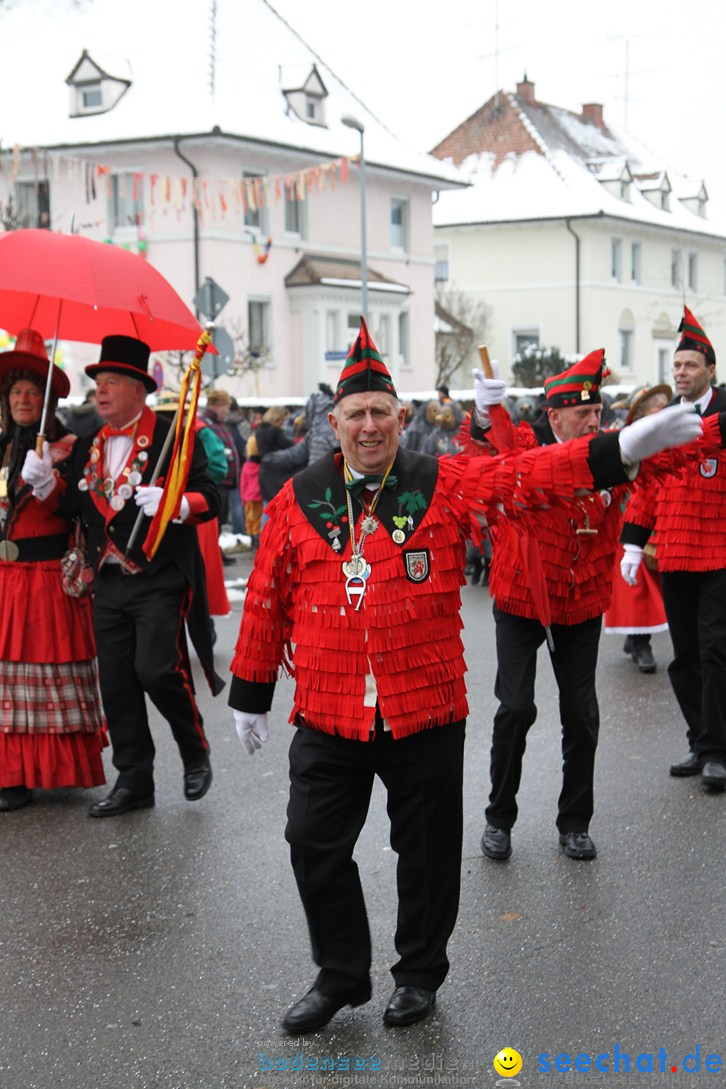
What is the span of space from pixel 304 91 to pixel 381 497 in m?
34.7

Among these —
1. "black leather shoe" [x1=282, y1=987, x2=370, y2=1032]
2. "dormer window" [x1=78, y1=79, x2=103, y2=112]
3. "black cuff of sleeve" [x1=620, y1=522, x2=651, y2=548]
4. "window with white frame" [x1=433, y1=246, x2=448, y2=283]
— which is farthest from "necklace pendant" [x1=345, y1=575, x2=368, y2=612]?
"window with white frame" [x1=433, y1=246, x2=448, y2=283]

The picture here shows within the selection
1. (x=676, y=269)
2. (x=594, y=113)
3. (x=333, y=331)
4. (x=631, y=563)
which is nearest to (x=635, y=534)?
(x=631, y=563)

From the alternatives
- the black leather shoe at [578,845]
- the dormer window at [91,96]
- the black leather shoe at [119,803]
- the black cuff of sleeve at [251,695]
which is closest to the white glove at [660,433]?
the black cuff of sleeve at [251,695]

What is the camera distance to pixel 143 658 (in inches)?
229

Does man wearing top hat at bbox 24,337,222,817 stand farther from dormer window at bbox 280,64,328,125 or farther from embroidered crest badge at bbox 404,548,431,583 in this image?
dormer window at bbox 280,64,328,125

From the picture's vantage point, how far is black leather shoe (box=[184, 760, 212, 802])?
19.9 ft

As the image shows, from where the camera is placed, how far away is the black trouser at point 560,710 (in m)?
5.25

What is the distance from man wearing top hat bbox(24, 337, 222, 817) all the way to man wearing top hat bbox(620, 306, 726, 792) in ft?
6.81

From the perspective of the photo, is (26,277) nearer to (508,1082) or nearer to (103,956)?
(103,956)

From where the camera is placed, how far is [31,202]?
35438mm

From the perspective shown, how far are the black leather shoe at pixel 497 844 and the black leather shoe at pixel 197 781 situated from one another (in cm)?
138

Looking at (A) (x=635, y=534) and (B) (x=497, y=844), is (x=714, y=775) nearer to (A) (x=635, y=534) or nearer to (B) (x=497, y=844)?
(A) (x=635, y=534)

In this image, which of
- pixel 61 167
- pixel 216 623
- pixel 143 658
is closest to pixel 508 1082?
pixel 143 658

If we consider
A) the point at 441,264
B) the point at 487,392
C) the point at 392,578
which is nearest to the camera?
the point at 392,578
